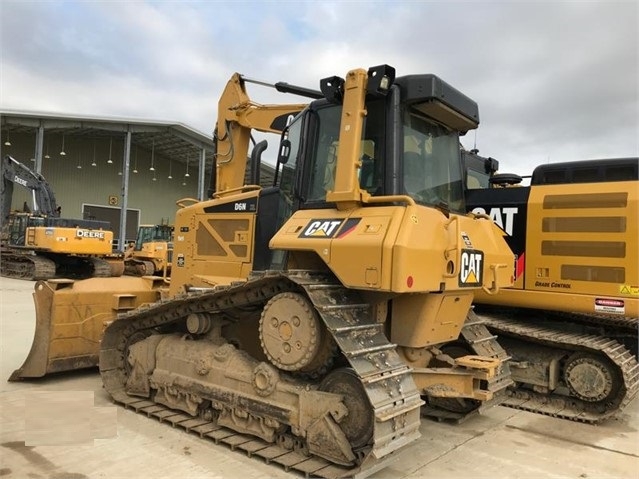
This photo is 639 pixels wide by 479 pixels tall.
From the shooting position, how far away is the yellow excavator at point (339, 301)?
3.92 metres

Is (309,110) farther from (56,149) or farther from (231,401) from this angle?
(56,149)

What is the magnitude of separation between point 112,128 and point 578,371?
28.9m

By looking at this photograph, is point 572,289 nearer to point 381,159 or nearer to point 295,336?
point 381,159

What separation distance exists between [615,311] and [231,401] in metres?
4.13

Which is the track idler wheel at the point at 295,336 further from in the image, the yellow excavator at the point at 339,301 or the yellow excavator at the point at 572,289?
the yellow excavator at the point at 572,289

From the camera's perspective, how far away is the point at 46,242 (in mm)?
19844

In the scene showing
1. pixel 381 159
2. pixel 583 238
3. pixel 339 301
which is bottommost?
pixel 339 301

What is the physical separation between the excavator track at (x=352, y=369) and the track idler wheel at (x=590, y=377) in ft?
9.75

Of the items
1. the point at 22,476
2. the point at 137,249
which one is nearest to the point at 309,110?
the point at 22,476

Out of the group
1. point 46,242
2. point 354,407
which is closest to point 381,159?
point 354,407

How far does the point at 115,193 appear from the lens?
39.0 metres

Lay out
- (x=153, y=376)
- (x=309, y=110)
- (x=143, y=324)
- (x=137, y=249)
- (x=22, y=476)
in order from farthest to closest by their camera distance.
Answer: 1. (x=137, y=249)
2. (x=143, y=324)
3. (x=153, y=376)
4. (x=309, y=110)
5. (x=22, y=476)

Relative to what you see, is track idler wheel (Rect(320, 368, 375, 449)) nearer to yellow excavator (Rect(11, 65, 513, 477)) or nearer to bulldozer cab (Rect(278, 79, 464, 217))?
yellow excavator (Rect(11, 65, 513, 477))

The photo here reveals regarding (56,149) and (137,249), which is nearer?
(137,249)
